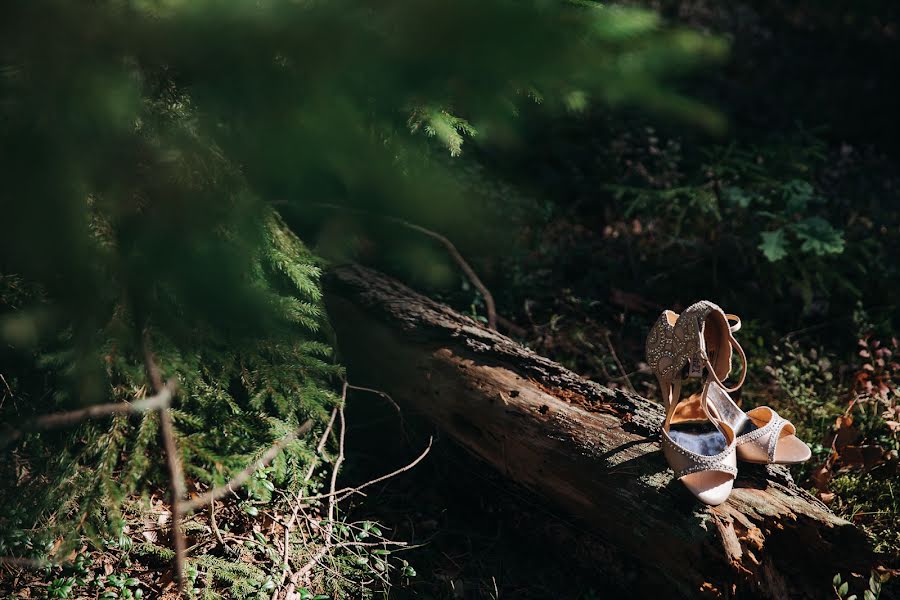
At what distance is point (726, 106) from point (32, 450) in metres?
5.81

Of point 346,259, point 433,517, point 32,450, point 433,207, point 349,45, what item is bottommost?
point 433,517

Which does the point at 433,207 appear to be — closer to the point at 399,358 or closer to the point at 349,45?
the point at 349,45

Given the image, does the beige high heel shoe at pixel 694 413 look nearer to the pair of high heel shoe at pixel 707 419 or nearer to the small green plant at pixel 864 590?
the pair of high heel shoe at pixel 707 419

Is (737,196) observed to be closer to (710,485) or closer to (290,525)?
(710,485)

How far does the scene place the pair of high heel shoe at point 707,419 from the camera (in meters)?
2.36

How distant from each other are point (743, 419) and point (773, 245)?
67.2 inches

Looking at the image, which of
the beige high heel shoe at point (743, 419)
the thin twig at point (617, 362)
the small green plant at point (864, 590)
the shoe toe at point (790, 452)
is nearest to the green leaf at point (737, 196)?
the thin twig at point (617, 362)

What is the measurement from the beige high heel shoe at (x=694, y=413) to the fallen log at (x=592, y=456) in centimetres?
8

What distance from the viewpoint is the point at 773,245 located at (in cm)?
407

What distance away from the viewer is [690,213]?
493 centimetres

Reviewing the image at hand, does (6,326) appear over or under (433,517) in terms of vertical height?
over

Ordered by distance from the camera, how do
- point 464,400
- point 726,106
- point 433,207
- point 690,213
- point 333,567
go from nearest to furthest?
point 433,207 → point 333,567 → point 464,400 → point 690,213 → point 726,106

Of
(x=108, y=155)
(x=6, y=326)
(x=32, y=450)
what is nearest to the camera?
(x=108, y=155)

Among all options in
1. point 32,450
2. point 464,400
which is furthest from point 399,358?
point 32,450
